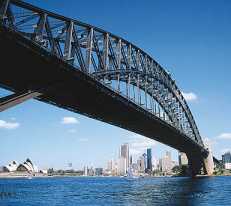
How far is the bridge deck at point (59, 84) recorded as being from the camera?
2872 centimetres

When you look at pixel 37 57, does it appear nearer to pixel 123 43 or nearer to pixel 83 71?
pixel 83 71

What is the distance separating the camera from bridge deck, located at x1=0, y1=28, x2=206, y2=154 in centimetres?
2872

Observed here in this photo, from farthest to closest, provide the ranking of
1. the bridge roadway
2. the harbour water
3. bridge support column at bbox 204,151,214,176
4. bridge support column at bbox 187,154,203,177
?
bridge support column at bbox 204,151,214,176 < bridge support column at bbox 187,154,203,177 < the harbour water < the bridge roadway

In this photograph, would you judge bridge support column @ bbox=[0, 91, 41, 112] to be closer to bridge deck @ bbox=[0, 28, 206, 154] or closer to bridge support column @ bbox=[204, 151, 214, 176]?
bridge deck @ bbox=[0, 28, 206, 154]

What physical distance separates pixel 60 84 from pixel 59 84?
0.17 m

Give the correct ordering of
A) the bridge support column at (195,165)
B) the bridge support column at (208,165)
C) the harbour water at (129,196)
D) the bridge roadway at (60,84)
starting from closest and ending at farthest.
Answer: the bridge roadway at (60,84), the harbour water at (129,196), the bridge support column at (195,165), the bridge support column at (208,165)

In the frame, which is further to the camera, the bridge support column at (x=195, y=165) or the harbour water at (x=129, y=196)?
the bridge support column at (x=195, y=165)

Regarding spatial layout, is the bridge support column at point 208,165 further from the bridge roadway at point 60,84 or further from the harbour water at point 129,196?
the bridge roadway at point 60,84

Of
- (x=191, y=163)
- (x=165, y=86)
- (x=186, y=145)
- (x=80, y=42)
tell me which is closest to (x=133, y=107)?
(x=80, y=42)

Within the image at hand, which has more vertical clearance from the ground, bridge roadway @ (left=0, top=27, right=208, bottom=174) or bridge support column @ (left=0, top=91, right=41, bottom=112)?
bridge roadway @ (left=0, top=27, right=208, bottom=174)

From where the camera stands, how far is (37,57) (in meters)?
30.2

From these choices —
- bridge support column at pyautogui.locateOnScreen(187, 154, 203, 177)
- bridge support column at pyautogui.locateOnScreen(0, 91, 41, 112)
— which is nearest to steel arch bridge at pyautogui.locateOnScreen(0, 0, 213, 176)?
bridge support column at pyautogui.locateOnScreen(0, 91, 41, 112)

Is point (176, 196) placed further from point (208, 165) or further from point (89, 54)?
point (208, 165)

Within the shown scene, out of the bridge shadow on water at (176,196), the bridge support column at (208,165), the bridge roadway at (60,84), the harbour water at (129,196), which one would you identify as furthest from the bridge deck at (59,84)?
the bridge support column at (208,165)
